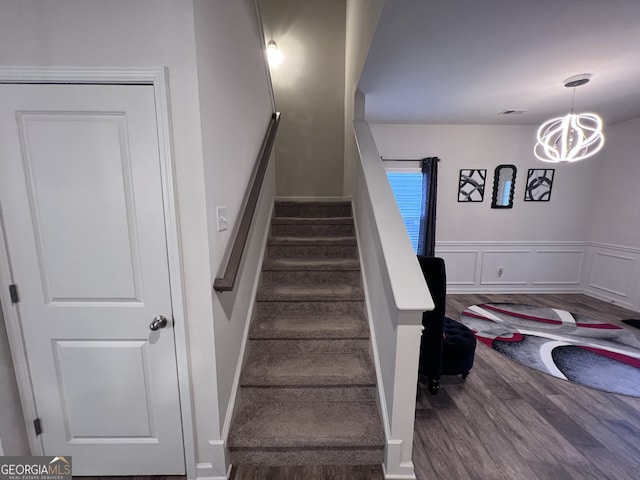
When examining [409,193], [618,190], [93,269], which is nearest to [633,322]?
[618,190]

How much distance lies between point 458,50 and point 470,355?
2.38 metres

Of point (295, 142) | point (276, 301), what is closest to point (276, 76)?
point (295, 142)

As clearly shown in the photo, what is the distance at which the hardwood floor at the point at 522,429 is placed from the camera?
146cm

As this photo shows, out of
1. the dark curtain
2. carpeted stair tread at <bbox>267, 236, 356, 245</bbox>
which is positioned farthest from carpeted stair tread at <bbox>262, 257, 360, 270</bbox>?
the dark curtain

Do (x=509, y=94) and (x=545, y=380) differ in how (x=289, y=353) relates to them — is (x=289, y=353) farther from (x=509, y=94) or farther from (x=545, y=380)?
(x=509, y=94)

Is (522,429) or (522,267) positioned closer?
(522,429)

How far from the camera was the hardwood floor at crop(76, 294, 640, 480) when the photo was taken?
1423 millimetres

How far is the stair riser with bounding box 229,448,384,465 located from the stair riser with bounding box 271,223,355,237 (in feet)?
6.10

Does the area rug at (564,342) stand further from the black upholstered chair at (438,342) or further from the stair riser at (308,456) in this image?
the stair riser at (308,456)

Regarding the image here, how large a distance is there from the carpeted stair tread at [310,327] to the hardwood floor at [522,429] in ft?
2.47

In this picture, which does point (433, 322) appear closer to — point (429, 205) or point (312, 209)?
point (312, 209)

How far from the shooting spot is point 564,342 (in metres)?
2.80

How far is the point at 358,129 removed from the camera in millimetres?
2404

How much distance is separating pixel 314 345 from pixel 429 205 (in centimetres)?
299
